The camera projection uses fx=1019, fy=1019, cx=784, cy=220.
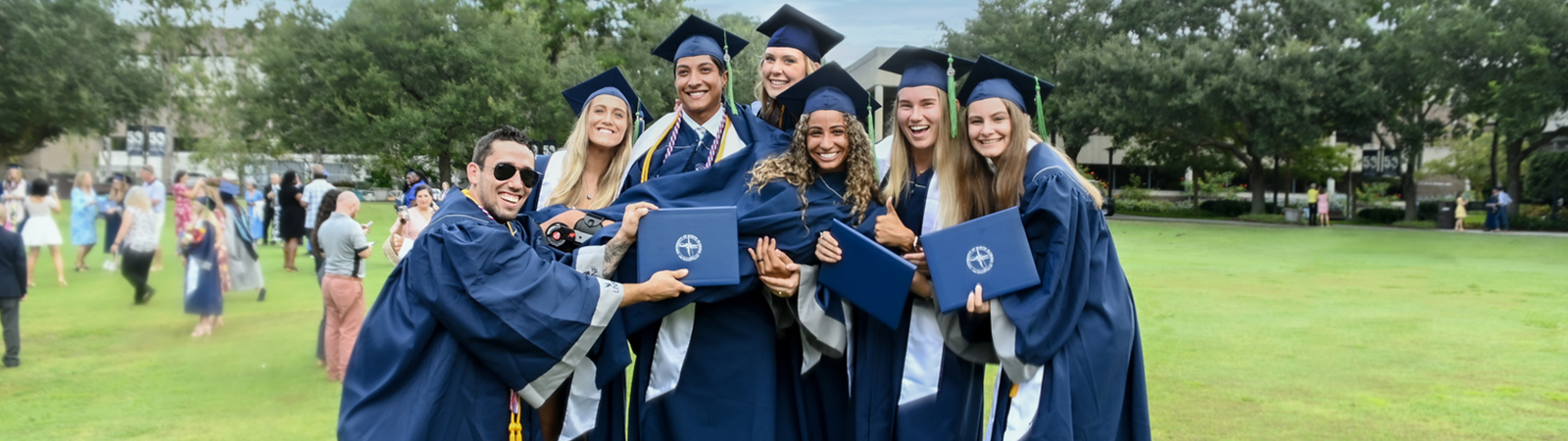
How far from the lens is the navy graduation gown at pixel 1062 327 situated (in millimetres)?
3180

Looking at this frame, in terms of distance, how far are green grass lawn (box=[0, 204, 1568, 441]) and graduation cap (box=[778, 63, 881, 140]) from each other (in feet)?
8.95

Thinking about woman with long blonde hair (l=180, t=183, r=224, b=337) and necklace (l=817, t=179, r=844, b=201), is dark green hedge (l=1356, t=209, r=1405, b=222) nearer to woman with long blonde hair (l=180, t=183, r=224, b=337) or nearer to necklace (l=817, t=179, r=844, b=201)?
woman with long blonde hair (l=180, t=183, r=224, b=337)

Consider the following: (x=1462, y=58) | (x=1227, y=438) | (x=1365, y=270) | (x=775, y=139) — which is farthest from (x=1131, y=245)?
(x=775, y=139)

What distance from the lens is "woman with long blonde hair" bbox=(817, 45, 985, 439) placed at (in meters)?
3.49

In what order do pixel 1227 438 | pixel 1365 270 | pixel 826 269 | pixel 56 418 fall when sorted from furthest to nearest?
pixel 1365 270
pixel 56 418
pixel 1227 438
pixel 826 269

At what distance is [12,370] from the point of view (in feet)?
23.5

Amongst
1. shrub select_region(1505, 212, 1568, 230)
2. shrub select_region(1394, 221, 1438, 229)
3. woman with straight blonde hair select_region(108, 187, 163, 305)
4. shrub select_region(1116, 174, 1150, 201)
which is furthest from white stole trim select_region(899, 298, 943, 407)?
shrub select_region(1116, 174, 1150, 201)

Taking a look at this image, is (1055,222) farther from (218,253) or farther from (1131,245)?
(1131,245)

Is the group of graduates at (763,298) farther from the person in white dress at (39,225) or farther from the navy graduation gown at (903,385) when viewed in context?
the person in white dress at (39,225)

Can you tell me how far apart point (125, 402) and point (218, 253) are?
2.84 metres

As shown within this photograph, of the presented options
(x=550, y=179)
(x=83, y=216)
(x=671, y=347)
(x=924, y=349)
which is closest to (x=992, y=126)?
(x=924, y=349)

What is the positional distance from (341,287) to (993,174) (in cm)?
495

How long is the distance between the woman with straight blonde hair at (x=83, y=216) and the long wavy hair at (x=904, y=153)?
13.0 m

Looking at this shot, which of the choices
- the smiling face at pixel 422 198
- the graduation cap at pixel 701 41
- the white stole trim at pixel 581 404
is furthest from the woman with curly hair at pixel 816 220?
the smiling face at pixel 422 198
